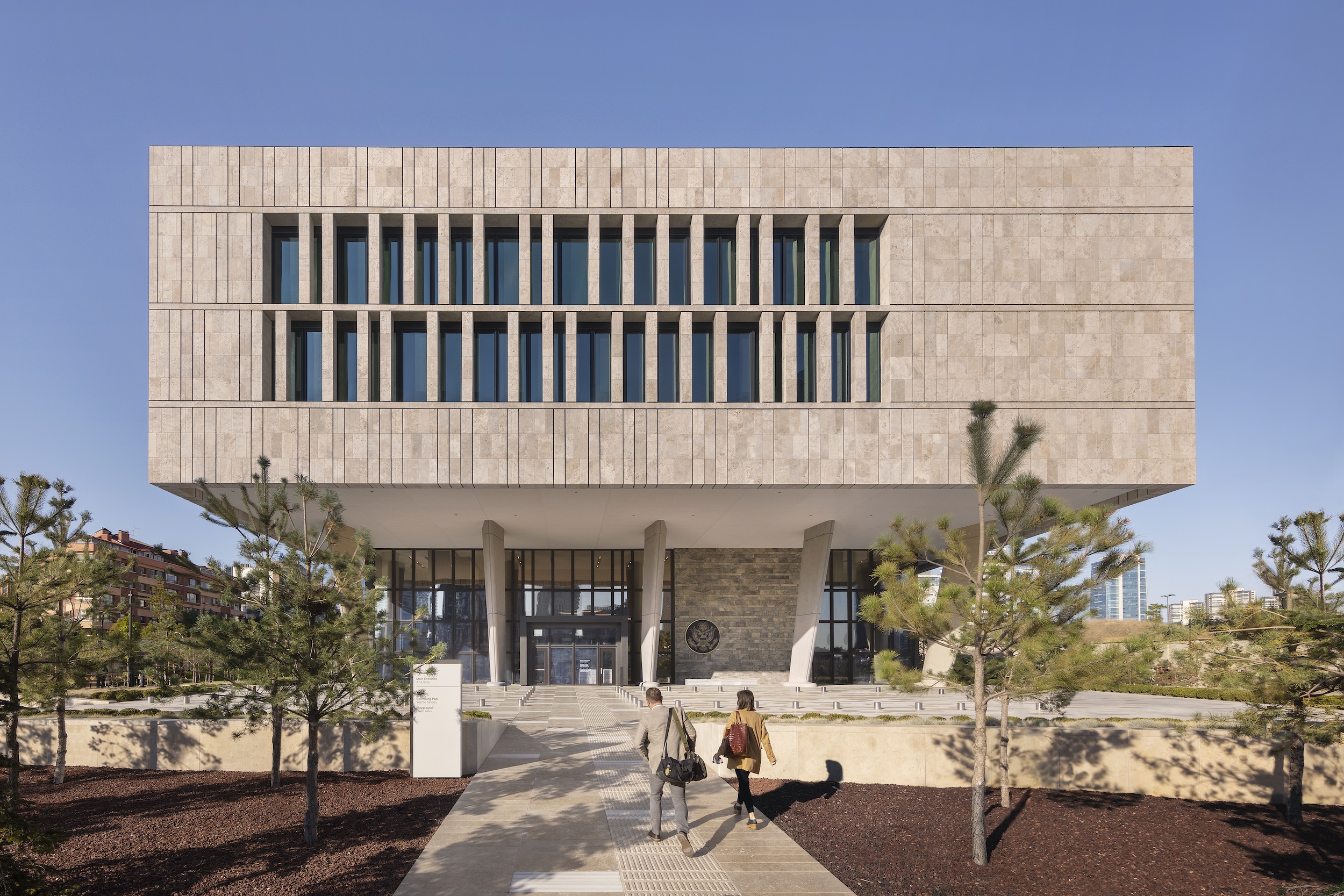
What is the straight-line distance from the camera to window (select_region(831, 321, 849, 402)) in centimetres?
2533

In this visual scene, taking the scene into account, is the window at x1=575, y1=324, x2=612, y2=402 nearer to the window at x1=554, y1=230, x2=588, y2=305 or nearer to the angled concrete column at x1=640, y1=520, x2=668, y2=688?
the window at x1=554, y1=230, x2=588, y2=305

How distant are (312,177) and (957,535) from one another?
2202 centimetres

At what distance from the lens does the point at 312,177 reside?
24625mm

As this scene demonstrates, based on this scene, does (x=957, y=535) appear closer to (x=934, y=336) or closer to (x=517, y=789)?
(x=517, y=789)

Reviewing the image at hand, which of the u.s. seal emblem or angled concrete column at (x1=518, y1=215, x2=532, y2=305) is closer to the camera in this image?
angled concrete column at (x1=518, y1=215, x2=532, y2=305)

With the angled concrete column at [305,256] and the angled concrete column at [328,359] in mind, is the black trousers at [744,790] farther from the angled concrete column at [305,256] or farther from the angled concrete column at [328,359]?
the angled concrete column at [305,256]

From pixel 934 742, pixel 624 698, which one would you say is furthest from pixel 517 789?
pixel 624 698

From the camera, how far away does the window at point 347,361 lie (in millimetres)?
25328

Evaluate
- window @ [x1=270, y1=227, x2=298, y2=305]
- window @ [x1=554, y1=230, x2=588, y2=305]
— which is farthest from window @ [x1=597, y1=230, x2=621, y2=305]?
window @ [x1=270, y1=227, x2=298, y2=305]

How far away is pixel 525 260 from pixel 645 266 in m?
3.90

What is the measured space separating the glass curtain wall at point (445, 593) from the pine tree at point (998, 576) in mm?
28976

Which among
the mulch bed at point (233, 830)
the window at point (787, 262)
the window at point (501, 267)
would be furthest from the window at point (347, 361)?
the mulch bed at point (233, 830)

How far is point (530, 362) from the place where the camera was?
84.5 ft

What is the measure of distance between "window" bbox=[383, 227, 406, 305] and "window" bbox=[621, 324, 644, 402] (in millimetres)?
7068
